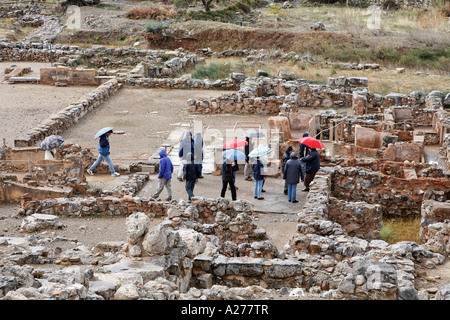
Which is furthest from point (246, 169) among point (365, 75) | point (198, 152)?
point (365, 75)

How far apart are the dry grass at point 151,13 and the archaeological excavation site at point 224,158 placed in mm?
152

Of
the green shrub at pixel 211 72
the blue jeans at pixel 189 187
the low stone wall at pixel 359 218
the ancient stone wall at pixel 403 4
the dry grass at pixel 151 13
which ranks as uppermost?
the ancient stone wall at pixel 403 4

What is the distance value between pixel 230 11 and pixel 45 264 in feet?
121

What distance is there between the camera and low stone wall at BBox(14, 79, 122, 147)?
20.1 m

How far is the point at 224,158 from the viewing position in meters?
16.5

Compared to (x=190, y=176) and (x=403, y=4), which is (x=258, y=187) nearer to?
(x=190, y=176)

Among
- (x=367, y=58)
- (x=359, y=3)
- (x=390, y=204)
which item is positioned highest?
(x=359, y=3)

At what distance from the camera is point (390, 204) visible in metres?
15.7

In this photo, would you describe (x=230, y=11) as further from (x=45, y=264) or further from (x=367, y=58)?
(x=45, y=264)

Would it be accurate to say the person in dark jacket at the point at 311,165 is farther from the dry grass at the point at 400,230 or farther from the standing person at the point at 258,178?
the dry grass at the point at 400,230

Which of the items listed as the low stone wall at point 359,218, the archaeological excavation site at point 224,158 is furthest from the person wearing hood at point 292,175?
the low stone wall at point 359,218

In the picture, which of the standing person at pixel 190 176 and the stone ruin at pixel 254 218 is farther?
the standing person at pixel 190 176

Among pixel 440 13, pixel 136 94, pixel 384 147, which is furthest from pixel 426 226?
pixel 440 13

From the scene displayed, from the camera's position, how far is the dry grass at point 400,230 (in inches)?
551
